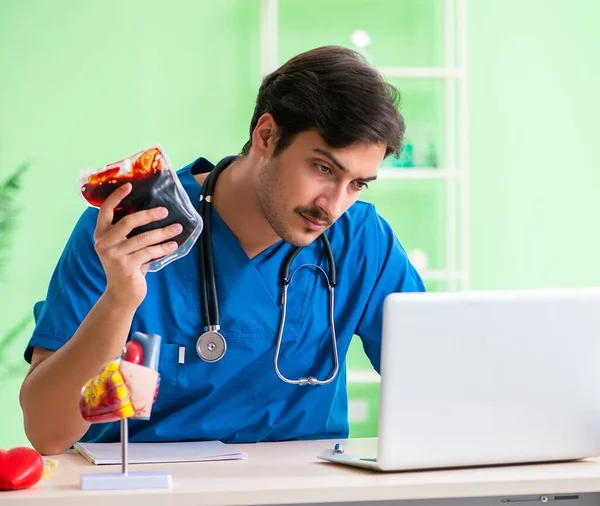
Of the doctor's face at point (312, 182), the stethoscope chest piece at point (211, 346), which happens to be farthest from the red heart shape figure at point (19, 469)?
the doctor's face at point (312, 182)

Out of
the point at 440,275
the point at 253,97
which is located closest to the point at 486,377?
the point at 440,275

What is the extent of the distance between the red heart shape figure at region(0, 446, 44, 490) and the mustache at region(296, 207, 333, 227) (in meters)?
0.65

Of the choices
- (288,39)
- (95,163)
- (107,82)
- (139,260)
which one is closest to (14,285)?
(95,163)

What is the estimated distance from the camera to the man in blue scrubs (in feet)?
4.88

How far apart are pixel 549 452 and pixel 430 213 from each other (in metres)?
2.20

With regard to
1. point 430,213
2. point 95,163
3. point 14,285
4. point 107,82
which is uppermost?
point 107,82

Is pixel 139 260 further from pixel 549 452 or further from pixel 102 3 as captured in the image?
pixel 102 3

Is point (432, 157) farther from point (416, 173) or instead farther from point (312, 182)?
point (312, 182)

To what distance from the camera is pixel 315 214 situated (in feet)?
5.35

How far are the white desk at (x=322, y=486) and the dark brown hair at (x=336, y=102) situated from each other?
0.57m

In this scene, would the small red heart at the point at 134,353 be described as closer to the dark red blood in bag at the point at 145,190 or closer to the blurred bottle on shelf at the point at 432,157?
the dark red blood in bag at the point at 145,190

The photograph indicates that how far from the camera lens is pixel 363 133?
61.9 inches

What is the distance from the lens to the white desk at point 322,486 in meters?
1.12

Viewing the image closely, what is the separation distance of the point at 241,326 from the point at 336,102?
454 millimetres
